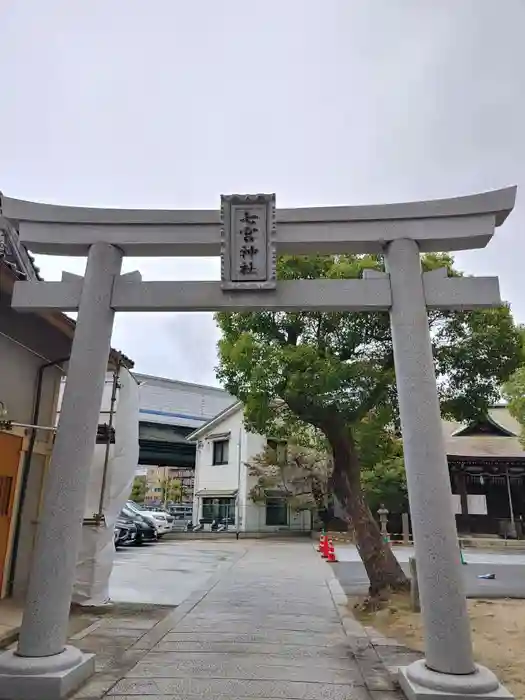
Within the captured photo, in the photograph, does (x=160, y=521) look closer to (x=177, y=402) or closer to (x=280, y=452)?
(x=280, y=452)

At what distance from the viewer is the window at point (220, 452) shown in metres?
30.7

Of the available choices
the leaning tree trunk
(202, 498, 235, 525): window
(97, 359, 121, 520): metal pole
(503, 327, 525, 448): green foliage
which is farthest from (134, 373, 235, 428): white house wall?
(97, 359, 121, 520): metal pole

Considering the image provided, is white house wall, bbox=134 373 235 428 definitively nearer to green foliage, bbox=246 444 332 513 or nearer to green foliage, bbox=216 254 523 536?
green foliage, bbox=246 444 332 513

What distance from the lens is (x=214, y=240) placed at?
544cm

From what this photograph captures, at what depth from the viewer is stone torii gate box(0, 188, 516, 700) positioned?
14.9 ft

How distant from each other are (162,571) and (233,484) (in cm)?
1670

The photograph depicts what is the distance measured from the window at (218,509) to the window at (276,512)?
1.96 meters

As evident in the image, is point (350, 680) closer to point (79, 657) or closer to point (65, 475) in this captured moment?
point (79, 657)

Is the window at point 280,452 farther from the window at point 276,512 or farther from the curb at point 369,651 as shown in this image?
the curb at point 369,651

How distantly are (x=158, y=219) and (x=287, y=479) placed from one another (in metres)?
22.6

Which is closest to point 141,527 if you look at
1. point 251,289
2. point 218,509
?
point 218,509

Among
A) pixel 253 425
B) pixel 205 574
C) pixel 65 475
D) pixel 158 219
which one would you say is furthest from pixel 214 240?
pixel 205 574

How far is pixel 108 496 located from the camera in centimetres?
789

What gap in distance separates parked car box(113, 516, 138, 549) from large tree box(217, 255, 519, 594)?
39.2 ft
